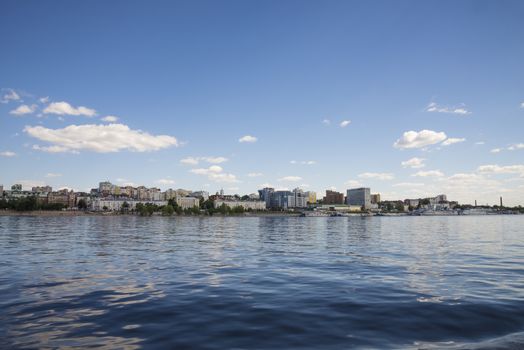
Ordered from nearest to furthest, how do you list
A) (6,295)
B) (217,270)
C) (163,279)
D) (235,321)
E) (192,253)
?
(235,321) < (6,295) < (163,279) < (217,270) < (192,253)

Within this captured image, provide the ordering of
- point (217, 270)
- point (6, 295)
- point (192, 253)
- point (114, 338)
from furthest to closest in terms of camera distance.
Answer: point (192, 253)
point (217, 270)
point (6, 295)
point (114, 338)

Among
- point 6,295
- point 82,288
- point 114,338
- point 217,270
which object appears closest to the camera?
point 114,338

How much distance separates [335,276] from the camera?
79.4 feet

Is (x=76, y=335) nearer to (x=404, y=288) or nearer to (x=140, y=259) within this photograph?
(x=404, y=288)

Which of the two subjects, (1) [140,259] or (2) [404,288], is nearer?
(2) [404,288]

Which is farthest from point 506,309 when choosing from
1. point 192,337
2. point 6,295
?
point 6,295

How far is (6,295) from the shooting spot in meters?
18.3

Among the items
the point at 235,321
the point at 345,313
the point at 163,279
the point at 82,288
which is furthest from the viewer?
the point at 163,279

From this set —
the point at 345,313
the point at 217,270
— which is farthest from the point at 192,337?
the point at 217,270

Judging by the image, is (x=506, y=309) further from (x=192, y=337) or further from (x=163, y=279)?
(x=163, y=279)

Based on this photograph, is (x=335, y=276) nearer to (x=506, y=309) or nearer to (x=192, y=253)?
(x=506, y=309)

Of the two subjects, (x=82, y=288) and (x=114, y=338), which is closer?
(x=114, y=338)

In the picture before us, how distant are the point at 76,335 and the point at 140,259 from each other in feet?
68.2

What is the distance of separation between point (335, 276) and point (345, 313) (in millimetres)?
9097
